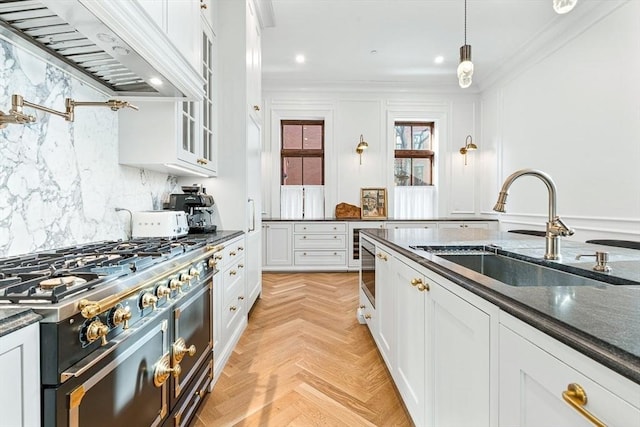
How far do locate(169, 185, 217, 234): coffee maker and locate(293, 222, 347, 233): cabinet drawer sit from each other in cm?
244

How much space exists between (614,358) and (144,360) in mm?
1214

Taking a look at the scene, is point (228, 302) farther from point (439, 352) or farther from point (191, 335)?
point (439, 352)

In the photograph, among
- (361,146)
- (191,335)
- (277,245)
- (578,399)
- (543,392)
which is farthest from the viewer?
(361,146)

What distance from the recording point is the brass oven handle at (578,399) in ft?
1.69

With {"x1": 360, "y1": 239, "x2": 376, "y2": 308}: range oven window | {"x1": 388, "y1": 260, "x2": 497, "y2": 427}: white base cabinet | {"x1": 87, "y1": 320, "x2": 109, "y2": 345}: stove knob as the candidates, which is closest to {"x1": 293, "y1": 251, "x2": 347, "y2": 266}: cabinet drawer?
{"x1": 360, "y1": 239, "x2": 376, "y2": 308}: range oven window

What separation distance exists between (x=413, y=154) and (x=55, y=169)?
5.19m

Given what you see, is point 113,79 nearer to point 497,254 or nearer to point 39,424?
point 39,424

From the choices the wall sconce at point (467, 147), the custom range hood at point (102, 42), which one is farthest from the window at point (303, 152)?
the custom range hood at point (102, 42)

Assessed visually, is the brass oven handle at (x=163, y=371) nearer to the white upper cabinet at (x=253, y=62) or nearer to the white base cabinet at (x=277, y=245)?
the white upper cabinet at (x=253, y=62)

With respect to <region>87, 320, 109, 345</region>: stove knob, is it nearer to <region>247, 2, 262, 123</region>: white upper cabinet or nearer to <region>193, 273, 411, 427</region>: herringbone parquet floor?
<region>193, 273, 411, 427</region>: herringbone parquet floor

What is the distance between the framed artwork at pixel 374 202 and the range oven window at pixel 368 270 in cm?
257

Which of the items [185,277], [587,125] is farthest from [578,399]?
[587,125]

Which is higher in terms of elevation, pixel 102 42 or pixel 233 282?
pixel 102 42

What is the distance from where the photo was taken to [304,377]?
6.77ft
